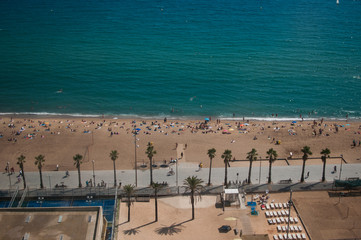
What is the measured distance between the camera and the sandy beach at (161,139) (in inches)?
3115

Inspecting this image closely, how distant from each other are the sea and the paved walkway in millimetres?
31254

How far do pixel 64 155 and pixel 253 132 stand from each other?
40698mm

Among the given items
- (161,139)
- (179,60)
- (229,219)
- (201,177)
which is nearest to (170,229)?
(229,219)

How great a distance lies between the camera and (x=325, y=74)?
12519 centimetres

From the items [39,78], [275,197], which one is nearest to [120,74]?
[39,78]

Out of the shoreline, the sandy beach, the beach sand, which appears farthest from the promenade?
the shoreline

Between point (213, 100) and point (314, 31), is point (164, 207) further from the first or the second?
point (314, 31)

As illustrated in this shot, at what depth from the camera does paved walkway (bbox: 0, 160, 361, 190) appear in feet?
229

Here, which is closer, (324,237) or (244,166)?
(324,237)

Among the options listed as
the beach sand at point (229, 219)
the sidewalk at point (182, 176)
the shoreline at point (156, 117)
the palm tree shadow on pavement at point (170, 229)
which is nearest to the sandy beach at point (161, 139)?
the sidewalk at point (182, 176)

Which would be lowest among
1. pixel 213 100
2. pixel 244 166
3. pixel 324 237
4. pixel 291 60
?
pixel 324 237

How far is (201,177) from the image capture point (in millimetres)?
71500

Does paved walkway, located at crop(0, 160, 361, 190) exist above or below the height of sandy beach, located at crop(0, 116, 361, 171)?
below

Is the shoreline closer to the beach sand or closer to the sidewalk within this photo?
the sidewalk
